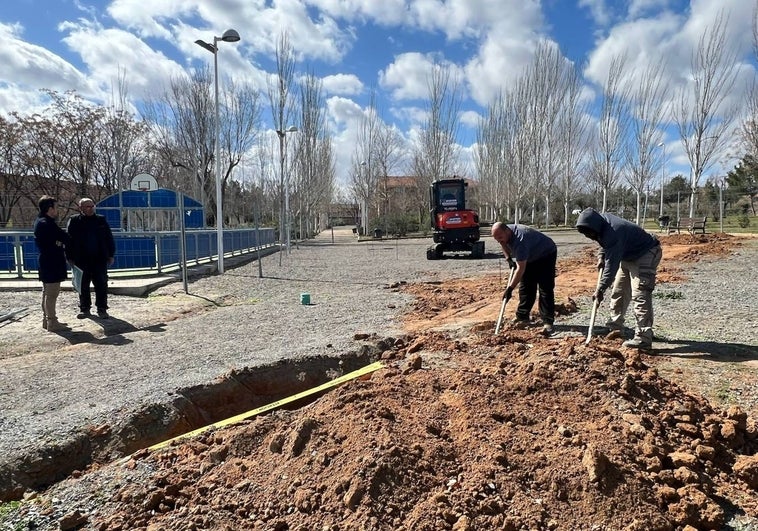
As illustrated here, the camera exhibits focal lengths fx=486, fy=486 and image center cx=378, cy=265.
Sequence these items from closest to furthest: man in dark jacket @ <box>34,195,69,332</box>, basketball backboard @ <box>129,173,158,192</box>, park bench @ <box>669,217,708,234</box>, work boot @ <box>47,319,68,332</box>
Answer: man in dark jacket @ <box>34,195,69,332</box>
work boot @ <box>47,319,68,332</box>
basketball backboard @ <box>129,173,158,192</box>
park bench @ <box>669,217,708,234</box>

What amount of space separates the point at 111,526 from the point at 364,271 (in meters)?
12.0

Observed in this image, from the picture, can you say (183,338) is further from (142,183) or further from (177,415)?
(142,183)

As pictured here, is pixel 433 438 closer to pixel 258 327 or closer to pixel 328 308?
pixel 258 327

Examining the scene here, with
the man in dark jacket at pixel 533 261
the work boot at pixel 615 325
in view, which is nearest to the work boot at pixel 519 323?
the man in dark jacket at pixel 533 261

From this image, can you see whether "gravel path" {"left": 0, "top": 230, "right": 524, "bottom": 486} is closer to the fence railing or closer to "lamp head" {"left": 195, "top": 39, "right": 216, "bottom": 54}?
the fence railing

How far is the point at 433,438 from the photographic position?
294 centimetres

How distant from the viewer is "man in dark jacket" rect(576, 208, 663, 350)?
4.63 meters

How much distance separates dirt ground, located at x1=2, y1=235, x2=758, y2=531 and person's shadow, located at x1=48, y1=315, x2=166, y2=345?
342 cm

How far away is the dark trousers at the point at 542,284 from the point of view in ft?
18.6

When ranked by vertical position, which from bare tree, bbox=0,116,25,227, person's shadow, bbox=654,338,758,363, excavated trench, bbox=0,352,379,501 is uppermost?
bare tree, bbox=0,116,25,227

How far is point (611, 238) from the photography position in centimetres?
464

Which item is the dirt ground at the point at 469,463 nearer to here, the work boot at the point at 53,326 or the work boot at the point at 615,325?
the work boot at the point at 615,325

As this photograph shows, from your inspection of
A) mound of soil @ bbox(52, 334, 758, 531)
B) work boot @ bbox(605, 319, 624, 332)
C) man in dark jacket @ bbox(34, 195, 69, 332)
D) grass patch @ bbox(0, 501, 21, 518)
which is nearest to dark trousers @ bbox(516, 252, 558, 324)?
work boot @ bbox(605, 319, 624, 332)

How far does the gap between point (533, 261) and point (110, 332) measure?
19.1 feet
